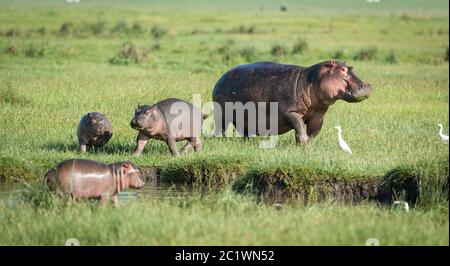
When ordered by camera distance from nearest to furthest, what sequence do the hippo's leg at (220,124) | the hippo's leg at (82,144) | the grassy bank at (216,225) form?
the grassy bank at (216,225) → the hippo's leg at (82,144) → the hippo's leg at (220,124)

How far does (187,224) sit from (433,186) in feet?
8.38

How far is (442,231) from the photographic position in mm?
7648

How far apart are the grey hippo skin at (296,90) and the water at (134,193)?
2366mm

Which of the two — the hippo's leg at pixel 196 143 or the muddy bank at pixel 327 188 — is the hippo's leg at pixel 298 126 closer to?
the hippo's leg at pixel 196 143

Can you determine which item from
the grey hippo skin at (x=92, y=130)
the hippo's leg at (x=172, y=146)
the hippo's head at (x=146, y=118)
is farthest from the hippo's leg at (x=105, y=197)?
the grey hippo skin at (x=92, y=130)

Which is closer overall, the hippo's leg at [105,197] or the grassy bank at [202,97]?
the hippo's leg at [105,197]

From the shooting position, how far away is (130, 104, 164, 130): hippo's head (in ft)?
37.0

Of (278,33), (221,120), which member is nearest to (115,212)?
(221,120)

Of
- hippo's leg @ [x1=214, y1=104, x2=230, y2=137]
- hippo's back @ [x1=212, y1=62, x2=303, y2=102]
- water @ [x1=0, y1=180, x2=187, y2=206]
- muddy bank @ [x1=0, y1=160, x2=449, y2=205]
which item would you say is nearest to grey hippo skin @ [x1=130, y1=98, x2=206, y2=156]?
muddy bank @ [x1=0, y1=160, x2=449, y2=205]

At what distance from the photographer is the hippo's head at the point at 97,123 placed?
11.8 meters

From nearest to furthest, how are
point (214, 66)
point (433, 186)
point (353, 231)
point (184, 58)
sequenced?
point (353, 231), point (433, 186), point (214, 66), point (184, 58)

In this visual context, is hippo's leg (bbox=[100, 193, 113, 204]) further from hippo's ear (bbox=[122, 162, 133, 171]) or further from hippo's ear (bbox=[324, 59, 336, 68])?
hippo's ear (bbox=[324, 59, 336, 68])

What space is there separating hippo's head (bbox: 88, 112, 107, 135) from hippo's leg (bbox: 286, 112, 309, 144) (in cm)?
229

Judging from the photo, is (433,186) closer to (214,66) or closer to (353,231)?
(353,231)
